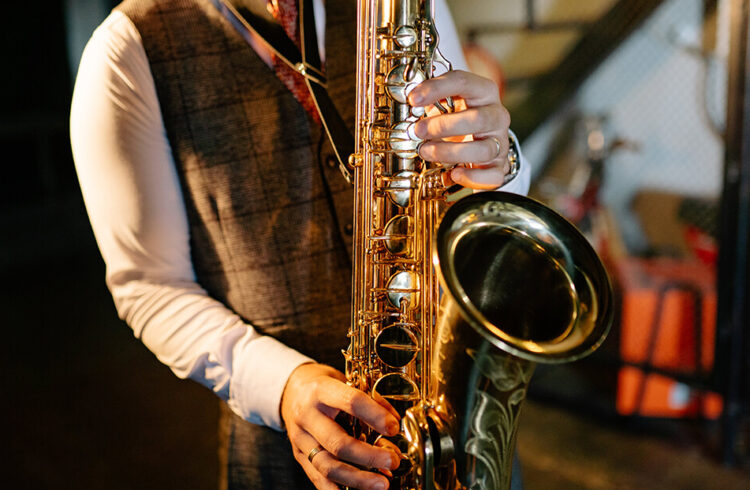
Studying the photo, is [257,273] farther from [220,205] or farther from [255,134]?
[255,134]

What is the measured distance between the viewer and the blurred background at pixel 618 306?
109 inches

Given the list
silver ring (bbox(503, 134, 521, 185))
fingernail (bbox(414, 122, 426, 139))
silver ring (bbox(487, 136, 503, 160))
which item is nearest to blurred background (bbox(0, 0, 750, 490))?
silver ring (bbox(503, 134, 521, 185))

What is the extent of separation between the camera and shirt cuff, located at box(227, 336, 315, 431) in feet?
3.70

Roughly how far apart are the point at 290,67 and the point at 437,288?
50 centimetres

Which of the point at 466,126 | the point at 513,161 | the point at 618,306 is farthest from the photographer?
the point at 618,306

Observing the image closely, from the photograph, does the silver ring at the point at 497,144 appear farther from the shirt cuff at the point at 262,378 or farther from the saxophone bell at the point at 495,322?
the shirt cuff at the point at 262,378

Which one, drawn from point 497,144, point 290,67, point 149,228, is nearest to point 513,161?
point 497,144

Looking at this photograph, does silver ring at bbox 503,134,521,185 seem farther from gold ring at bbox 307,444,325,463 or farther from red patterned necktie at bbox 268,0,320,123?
gold ring at bbox 307,444,325,463

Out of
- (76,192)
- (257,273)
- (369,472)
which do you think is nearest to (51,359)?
(76,192)

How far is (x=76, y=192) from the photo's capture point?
21.4 ft

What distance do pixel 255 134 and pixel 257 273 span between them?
0.90 ft

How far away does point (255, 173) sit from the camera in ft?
4.00

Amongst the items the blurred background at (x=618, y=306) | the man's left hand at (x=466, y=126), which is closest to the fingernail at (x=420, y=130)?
the man's left hand at (x=466, y=126)

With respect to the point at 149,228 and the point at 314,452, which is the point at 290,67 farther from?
the point at 314,452
